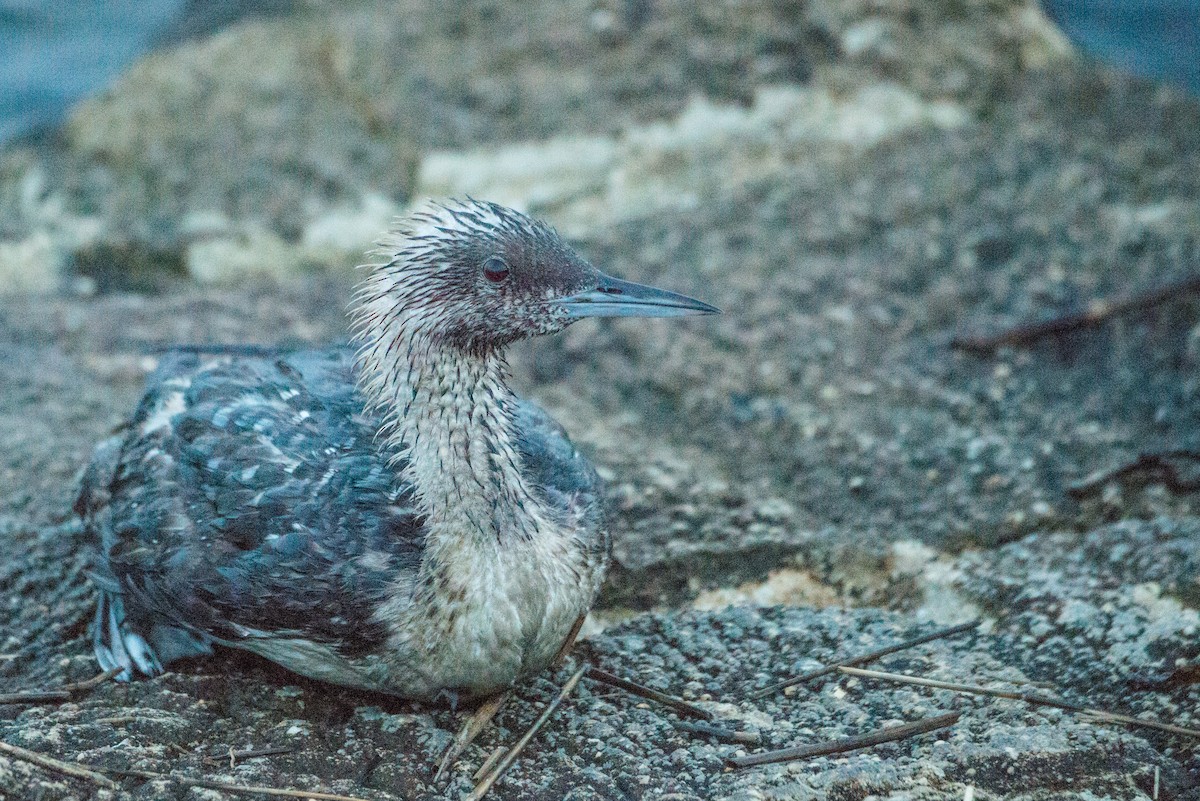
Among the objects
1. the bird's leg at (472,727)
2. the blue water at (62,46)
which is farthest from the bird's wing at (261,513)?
the blue water at (62,46)

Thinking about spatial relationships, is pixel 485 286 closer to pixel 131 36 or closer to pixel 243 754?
pixel 243 754

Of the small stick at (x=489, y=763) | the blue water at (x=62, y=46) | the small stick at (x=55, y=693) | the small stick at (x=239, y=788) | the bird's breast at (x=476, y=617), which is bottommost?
the small stick at (x=489, y=763)

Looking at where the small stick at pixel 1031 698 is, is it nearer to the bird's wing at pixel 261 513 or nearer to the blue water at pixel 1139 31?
the bird's wing at pixel 261 513

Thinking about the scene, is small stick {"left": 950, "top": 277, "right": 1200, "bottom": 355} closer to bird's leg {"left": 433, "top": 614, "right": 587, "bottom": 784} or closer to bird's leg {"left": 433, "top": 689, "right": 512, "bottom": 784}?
bird's leg {"left": 433, "top": 614, "right": 587, "bottom": 784}

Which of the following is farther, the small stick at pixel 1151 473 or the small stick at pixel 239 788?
the small stick at pixel 1151 473

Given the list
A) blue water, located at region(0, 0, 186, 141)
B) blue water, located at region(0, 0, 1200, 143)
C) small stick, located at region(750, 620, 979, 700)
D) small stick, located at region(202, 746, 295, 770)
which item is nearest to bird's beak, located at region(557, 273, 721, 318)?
small stick, located at region(750, 620, 979, 700)

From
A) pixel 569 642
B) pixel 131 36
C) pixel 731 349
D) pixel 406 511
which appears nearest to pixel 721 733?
pixel 569 642
